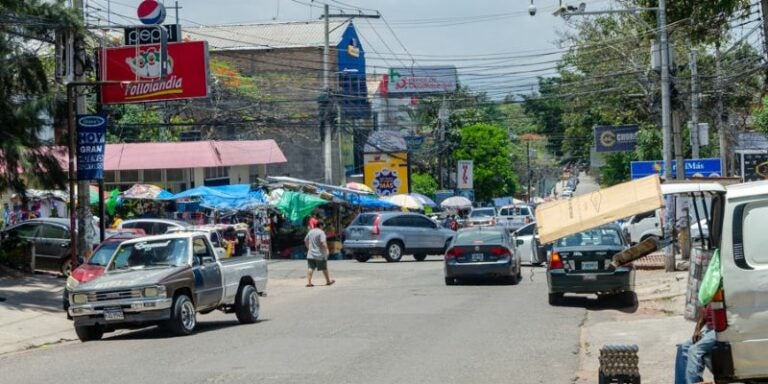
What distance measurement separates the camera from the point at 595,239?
22.9 m

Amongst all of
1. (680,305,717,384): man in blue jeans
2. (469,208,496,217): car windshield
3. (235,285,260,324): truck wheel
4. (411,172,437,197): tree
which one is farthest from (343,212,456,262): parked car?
(411,172,437,197): tree

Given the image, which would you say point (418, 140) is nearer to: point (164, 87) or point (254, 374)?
point (164, 87)

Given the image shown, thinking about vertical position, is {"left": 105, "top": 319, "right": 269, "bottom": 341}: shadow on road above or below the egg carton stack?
below

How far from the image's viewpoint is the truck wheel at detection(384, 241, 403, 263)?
1577 inches

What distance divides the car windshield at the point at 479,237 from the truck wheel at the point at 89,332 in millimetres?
11796

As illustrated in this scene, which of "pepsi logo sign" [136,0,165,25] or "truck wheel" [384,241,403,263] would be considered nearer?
"pepsi logo sign" [136,0,165,25]

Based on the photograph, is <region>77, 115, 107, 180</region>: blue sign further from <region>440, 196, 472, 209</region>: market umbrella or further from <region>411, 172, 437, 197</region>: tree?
<region>411, 172, 437, 197</region>: tree

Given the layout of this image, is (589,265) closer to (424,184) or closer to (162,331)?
(162,331)

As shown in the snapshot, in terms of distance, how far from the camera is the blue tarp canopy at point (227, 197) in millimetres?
41062

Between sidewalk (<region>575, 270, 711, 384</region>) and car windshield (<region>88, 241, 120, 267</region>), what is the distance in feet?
31.9

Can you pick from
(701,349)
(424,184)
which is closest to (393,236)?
(701,349)

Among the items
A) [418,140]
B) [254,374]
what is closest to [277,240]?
[254,374]

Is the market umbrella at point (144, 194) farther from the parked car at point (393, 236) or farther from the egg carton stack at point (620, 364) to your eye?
the egg carton stack at point (620, 364)

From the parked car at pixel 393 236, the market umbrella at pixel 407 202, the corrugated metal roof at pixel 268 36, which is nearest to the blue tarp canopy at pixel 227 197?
the parked car at pixel 393 236
